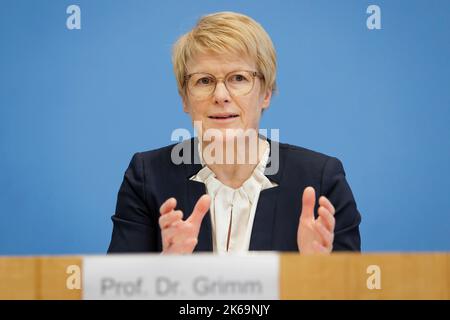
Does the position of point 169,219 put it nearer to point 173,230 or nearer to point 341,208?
point 173,230

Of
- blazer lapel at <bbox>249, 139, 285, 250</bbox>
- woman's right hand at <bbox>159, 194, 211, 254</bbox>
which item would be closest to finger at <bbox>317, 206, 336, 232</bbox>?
woman's right hand at <bbox>159, 194, 211, 254</bbox>

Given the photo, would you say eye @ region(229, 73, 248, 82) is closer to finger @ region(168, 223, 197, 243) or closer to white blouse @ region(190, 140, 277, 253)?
white blouse @ region(190, 140, 277, 253)

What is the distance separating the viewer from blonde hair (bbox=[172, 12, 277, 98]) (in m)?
1.37

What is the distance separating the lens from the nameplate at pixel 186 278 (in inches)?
22.4

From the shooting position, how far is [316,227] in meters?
0.97

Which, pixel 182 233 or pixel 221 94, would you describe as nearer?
pixel 182 233

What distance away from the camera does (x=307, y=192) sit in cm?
97

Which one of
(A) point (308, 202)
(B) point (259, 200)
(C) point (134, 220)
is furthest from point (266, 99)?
(A) point (308, 202)

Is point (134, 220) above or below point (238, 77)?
below

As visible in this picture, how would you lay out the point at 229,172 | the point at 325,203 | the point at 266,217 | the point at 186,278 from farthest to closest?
the point at 229,172, the point at 266,217, the point at 325,203, the point at 186,278

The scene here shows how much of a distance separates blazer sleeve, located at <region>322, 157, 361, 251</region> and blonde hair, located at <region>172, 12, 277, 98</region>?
0.28 metres

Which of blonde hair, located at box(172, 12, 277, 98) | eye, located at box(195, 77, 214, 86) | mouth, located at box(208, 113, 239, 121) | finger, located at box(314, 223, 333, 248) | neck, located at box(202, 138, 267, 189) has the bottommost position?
finger, located at box(314, 223, 333, 248)

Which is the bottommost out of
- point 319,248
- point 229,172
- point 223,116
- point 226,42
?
point 319,248

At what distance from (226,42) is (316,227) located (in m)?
0.57
